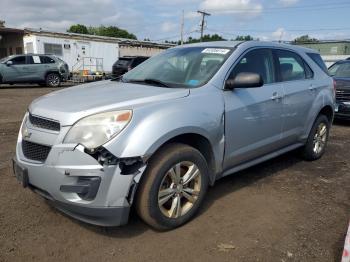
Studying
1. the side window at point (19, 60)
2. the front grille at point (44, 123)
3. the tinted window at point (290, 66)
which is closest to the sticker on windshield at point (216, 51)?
the tinted window at point (290, 66)

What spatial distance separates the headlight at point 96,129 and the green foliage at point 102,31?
8417cm

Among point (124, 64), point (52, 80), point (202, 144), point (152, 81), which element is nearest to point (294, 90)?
point (202, 144)

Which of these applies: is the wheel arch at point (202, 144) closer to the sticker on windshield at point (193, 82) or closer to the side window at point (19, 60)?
the sticker on windshield at point (193, 82)

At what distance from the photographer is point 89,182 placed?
9.30ft

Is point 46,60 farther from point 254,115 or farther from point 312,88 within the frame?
point 254,115

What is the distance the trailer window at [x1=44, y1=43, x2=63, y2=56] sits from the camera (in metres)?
26.1

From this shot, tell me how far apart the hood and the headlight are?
0.06 meters

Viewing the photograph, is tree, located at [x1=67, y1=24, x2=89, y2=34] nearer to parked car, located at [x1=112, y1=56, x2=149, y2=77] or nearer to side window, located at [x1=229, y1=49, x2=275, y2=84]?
parked car, located at [x1=112, y1=56, x2=149, y2=77]

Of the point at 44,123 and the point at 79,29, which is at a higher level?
the point at 79,29

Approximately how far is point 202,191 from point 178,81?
117 cm

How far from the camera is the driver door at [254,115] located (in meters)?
3.78

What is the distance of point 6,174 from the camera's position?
185 inches

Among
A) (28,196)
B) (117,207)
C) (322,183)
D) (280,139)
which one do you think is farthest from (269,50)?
(28,196)

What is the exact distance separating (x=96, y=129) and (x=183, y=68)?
154 centimetres
